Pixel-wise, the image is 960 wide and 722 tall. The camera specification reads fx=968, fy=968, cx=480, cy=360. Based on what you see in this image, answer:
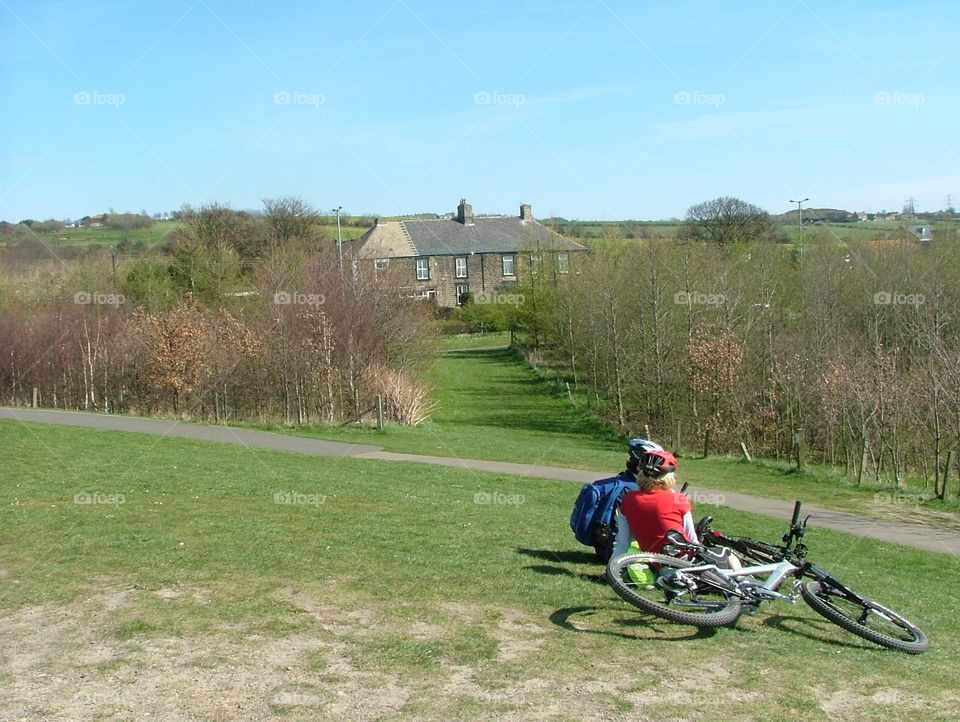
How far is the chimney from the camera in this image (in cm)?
9769

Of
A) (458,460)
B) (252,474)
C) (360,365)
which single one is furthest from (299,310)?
(252,474)

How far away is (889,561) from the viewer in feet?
43.9

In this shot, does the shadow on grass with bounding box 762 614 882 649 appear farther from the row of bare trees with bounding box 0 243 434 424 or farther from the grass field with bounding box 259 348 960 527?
the row of bare trees with bounding box 0 243 434 424

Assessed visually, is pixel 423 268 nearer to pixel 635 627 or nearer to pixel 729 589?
pixel 729 589

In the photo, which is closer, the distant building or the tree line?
the tree line

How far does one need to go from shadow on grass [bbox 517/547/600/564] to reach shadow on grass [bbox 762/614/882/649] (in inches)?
87.3

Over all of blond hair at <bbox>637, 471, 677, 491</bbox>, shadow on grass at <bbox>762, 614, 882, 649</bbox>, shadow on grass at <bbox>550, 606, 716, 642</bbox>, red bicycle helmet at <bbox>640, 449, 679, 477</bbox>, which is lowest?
shadow on grass at <bbox>762, 614, 882, 649</bbox>

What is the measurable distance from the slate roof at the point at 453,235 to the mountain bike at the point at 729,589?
278 feet

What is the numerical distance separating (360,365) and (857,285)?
72.8ft

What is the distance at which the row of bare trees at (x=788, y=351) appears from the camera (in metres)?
26.3

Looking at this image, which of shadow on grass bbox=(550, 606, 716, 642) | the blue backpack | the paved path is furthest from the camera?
the paved path

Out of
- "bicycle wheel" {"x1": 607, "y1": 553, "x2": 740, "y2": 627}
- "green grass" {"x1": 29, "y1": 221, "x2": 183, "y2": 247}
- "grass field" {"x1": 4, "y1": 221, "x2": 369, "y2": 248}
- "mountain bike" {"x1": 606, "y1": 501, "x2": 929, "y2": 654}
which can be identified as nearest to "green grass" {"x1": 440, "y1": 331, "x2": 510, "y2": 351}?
"grass field" {"x1": 4, "y1": 221, "x2": 369, "y2": 248}

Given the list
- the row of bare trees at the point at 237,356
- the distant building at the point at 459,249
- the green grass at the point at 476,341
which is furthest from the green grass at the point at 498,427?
the distant building at the point at 459,249

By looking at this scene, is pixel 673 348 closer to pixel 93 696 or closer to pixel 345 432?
pixel 345 432
